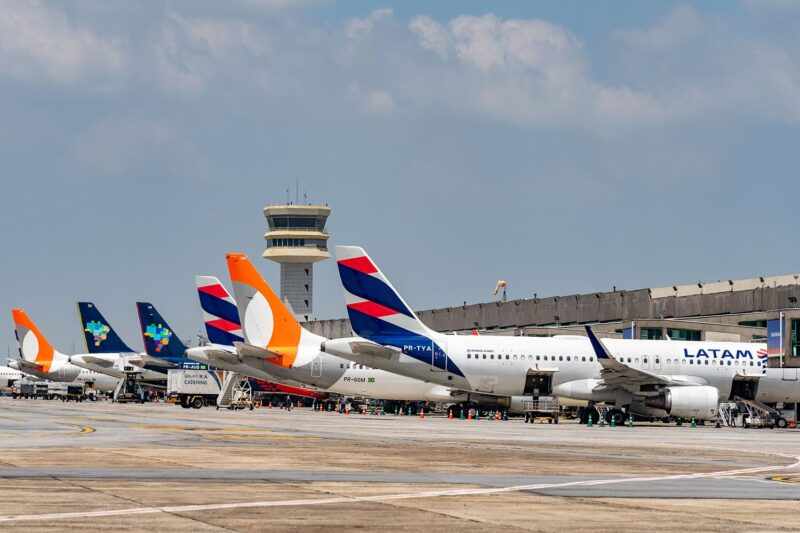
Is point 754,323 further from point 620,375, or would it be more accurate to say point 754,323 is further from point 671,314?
point 620,375

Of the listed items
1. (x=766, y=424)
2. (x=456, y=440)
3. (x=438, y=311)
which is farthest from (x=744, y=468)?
→ (x=438, y=311)

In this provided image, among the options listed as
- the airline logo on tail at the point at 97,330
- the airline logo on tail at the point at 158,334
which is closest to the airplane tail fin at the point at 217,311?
the airline logo on tail at the point at 158,334

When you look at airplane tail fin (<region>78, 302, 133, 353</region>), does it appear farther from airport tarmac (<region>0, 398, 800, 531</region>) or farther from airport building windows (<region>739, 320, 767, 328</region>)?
airport tarmac (<region>0, 398, 800, 531</region>)

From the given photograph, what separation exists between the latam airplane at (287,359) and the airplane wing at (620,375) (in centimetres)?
800

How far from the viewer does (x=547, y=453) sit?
3662cm

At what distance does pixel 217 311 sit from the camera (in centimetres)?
9281

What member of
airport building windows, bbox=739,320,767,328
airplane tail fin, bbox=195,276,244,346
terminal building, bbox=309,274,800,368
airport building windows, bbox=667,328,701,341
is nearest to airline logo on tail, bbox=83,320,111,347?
terminal building, bbox=309,274,800,368

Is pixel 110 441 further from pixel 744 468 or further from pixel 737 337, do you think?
pixel 737 337

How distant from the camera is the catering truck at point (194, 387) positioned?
102 metres

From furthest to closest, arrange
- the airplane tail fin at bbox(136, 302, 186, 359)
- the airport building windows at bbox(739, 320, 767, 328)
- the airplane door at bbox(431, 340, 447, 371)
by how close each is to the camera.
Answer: the airplane tail fin at bbox(136, 302, 186, 359), the airport building windows at bbox(739, 320, 767, 328), the airplane door at bbox(431, 340, 447, 371)

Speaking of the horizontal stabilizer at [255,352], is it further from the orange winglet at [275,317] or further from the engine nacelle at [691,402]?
the engine nacelle at [691,402]

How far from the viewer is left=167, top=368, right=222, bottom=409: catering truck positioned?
102 metres

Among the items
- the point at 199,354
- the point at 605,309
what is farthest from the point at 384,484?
the point at 605,309

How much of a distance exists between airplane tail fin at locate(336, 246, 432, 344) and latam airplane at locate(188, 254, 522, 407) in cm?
729
